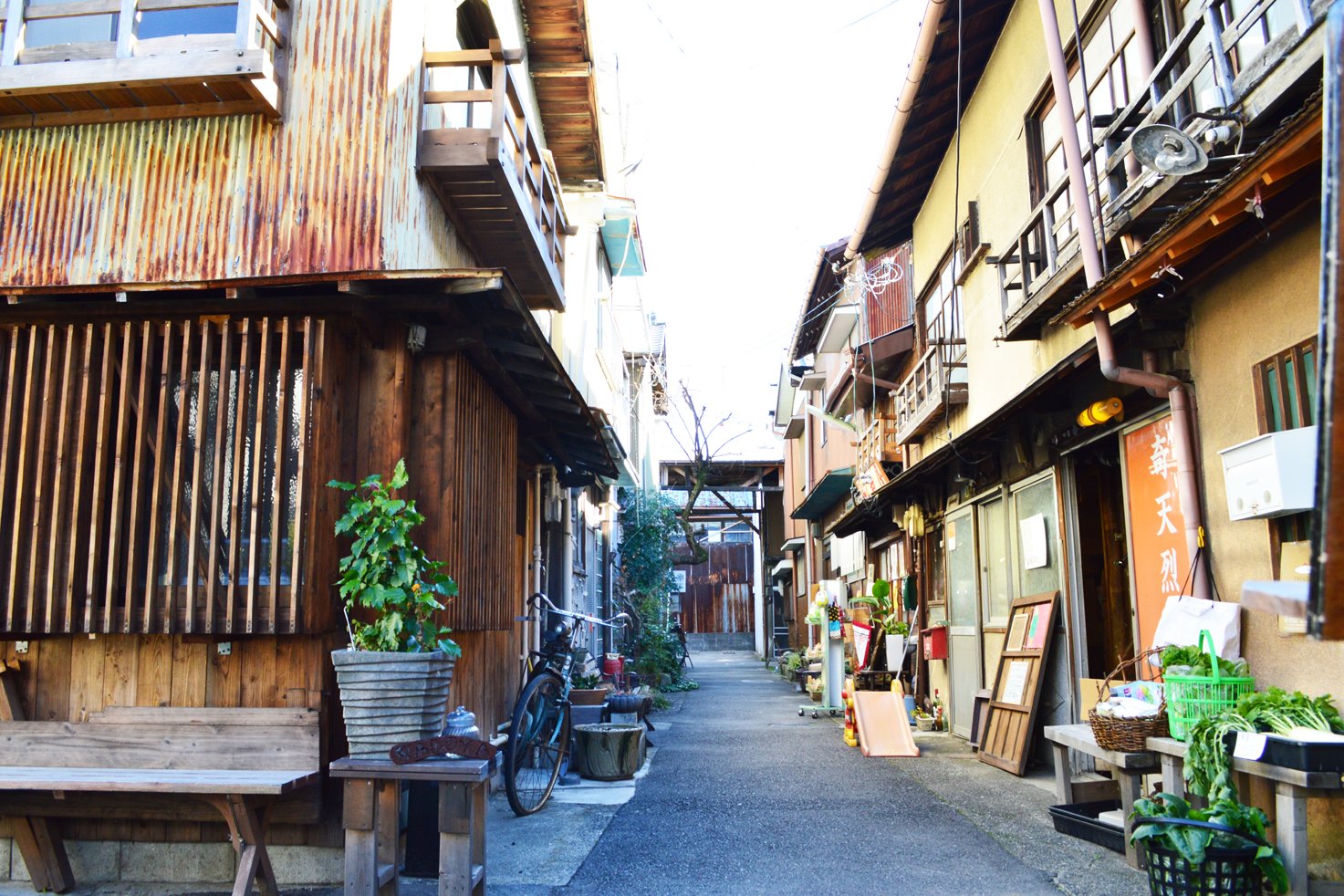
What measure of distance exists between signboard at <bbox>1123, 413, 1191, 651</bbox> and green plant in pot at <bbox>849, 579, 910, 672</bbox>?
5.87m

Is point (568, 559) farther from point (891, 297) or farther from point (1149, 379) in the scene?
point (1149, 379)

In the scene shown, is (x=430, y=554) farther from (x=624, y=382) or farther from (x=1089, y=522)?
(x=624, y=382)

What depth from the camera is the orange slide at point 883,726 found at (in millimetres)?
9789

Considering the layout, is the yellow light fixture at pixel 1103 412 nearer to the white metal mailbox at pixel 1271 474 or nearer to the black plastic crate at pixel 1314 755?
the white metal mailbox at pixel 1271 474

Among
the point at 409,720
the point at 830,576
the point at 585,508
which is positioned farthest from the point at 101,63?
the point at 830,576

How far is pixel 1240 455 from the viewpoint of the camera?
5.01 m

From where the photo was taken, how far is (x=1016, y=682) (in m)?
8.80

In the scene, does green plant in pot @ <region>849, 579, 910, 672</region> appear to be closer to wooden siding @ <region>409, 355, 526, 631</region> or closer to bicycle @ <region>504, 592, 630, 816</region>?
bicycle @ <region>504, 592, 630, 816</region>

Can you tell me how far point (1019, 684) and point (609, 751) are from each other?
148 inches

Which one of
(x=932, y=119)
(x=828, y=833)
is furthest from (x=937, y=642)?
(x=932, y=119)

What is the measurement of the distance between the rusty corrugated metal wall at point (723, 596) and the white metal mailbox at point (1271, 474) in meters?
32.4

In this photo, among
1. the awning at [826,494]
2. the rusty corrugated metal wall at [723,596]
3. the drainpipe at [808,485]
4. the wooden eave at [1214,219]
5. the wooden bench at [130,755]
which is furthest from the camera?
the rusty corrugated metal wall at [723,596]

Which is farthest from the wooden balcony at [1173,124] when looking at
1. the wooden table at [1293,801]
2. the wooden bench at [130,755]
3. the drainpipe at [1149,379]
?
the wooden bench at [130,755]

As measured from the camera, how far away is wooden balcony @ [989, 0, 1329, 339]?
14.3 ft
